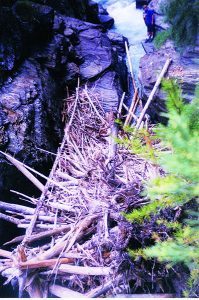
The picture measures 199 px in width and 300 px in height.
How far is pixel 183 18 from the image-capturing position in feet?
12.4

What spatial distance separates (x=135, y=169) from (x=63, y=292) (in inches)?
55.8

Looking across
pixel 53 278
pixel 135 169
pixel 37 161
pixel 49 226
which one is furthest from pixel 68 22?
pixel 53 278

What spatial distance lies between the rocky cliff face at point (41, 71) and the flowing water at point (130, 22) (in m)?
1.49

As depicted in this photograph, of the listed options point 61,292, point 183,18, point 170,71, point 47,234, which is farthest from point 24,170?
point 183,18

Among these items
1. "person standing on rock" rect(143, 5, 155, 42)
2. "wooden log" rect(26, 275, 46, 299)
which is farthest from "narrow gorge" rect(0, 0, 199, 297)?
"person standing on rock" rect(143, 5, 155, 42)

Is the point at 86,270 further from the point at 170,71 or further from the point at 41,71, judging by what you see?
Result: the point at 41,71

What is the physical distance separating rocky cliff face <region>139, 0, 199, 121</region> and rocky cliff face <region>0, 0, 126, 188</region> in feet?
1.83

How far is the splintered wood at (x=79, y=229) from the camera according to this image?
2.46 m

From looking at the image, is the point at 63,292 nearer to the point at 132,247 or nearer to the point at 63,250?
the point at 63,250

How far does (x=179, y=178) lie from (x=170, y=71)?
2781mm

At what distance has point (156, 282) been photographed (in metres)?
2.50

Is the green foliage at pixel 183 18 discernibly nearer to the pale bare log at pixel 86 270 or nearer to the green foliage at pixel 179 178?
the green foliage at pixel 179 178

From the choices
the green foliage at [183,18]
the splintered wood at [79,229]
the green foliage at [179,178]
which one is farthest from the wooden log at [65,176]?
the green foliage at [183,18]

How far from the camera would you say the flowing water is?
7.91 metres
